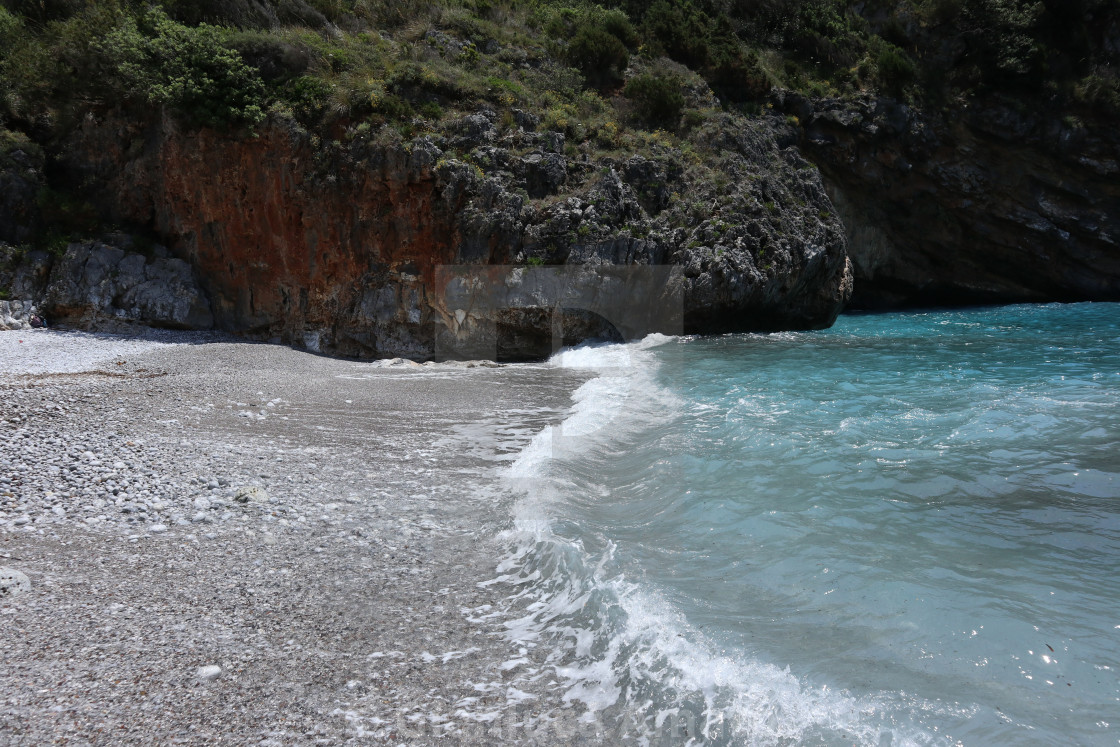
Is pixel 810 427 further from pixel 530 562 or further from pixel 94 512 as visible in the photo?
pixel 94 512

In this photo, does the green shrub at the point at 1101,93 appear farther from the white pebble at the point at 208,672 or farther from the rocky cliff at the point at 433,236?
the white pebble at the point at 208,672

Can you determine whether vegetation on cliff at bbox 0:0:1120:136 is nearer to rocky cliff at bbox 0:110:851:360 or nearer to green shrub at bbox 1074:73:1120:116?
green shrub at bbox 1074:73:1120:116

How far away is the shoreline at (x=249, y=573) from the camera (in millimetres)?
2773

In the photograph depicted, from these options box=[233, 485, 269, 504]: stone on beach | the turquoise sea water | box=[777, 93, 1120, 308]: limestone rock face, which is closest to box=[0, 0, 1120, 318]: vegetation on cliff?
box=[777, 93, 1120, 308]: limestone rock face

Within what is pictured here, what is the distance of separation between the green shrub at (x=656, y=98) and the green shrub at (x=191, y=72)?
11.9 m

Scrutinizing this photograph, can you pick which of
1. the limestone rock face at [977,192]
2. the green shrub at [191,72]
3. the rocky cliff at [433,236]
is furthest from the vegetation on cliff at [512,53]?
the limestone rock face at [977,192]

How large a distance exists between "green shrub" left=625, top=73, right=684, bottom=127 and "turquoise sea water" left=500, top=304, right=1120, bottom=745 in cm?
1450

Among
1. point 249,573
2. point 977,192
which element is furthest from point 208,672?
point 977,192

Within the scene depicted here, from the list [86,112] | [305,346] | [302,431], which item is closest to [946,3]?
[305,346]

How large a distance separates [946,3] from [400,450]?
99.8 feet

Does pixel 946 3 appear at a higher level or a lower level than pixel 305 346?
higher

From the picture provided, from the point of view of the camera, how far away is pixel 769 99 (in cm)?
2294

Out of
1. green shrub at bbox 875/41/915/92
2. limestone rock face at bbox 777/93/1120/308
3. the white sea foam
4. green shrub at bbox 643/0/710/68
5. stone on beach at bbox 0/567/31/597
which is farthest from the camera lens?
limestone rock face at bbox 777/93/1120/308

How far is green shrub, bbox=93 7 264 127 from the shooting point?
590 inches
